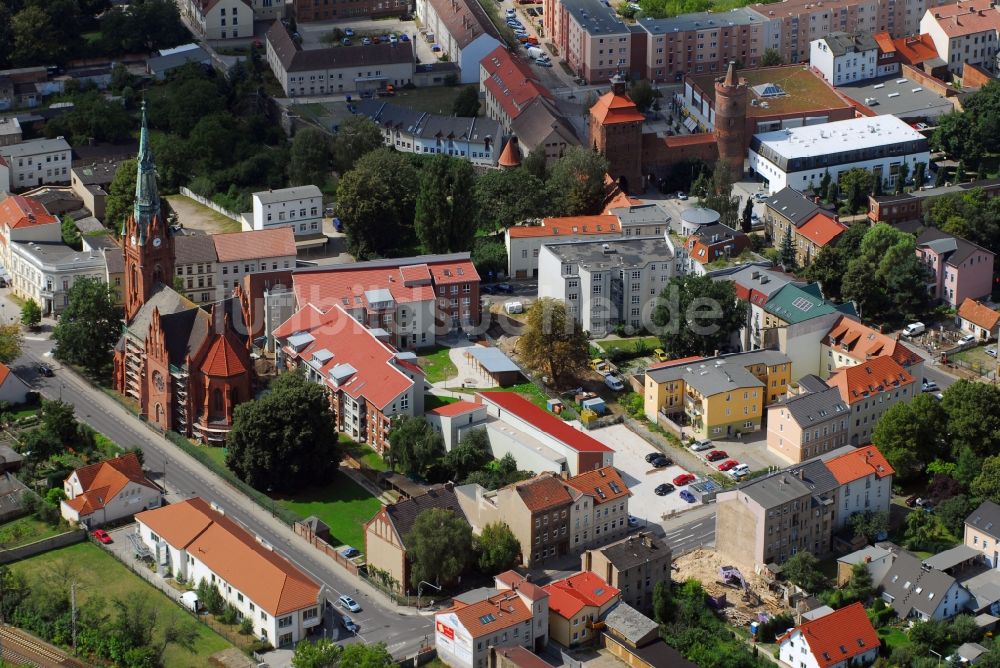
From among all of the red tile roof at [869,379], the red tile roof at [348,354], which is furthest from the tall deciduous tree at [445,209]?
the red tile roof at [869,379]

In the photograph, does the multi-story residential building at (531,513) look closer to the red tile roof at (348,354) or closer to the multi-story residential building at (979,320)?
the red tile roof at (348,354)

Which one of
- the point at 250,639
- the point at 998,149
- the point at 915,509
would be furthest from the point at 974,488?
the point at 998,149

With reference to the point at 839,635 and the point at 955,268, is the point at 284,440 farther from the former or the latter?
the point at 955,268

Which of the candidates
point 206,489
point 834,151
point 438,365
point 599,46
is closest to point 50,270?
point 206,489

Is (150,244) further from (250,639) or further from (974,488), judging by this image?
(974,488)

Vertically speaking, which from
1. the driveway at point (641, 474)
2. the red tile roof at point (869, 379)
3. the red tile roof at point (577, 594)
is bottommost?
the driveway at point (641, 474)

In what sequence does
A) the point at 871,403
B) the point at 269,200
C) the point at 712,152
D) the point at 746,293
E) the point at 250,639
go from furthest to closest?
the point at 712,152, the point at 269,200, the point at 746,293, the point at 871,403, the point at 250,639

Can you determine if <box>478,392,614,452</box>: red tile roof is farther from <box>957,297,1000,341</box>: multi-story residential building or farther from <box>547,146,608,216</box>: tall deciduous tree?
<box>957,297,1000,341</box>: multi-story residential building
